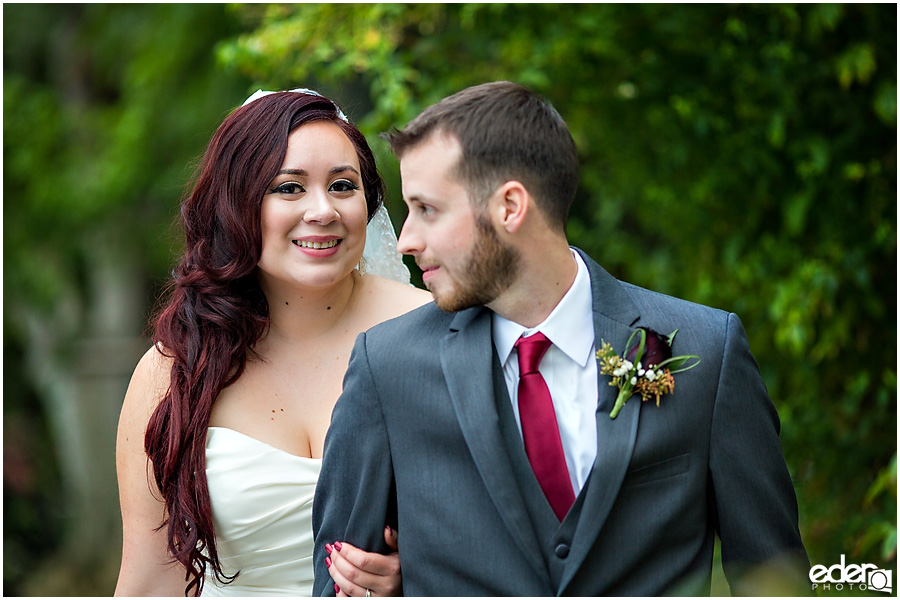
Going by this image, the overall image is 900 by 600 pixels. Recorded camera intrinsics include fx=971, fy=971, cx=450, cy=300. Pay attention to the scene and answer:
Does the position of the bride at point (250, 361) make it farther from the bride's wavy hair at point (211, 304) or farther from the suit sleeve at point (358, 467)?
the suit sleeve at point (358, 467)

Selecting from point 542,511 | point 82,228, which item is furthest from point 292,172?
point 82,228

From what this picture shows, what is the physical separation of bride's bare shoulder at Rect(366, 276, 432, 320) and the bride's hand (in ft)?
3.87

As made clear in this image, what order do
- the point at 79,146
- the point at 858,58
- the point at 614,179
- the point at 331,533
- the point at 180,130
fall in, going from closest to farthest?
the point at 331,533 < the point at 858,58 < the point at 614,179 < the point at 180,130 < the point at 79,146

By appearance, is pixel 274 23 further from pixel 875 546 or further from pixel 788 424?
Result: pixel 875 546

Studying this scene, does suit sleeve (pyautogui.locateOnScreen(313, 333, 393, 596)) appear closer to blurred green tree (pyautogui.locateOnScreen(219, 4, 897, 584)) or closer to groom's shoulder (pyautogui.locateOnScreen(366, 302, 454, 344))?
groom's shoulder (pyautogui.locateOnScreen(366, 302, 454, 344))

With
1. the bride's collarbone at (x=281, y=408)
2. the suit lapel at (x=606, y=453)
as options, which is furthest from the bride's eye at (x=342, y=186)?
the suit lapel at (x=606, y=453)

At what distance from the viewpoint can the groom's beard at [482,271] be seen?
2309 millimetres

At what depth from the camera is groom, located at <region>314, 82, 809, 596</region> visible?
2.29 meters

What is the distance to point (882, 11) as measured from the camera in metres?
4.65

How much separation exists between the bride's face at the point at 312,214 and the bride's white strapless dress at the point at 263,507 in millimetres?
607

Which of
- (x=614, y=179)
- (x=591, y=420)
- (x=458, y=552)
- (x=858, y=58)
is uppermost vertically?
(x=858, y=58)

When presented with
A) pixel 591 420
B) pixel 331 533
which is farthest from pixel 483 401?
pixel 331 533

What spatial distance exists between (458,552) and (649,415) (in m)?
0.56

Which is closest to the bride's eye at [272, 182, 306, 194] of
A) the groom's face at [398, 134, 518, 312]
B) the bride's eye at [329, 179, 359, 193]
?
the bride's eye at [329, 179, 359, 193]
